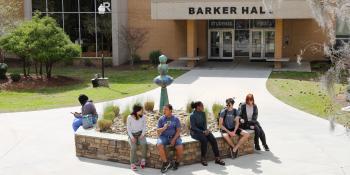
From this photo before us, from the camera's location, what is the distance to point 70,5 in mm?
34125

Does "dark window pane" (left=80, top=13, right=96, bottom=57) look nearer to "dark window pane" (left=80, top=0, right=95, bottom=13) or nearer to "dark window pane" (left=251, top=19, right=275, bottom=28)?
"dark window pane" (left=80, top=0, right=95, bottom=13)

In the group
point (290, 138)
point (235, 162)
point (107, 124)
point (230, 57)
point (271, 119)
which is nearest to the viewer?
point (235, 162)

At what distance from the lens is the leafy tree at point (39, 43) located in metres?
25.0

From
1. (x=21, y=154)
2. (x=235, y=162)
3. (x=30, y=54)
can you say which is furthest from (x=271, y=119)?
(x=30, y=54)

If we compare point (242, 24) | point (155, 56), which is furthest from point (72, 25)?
point (242, 24)

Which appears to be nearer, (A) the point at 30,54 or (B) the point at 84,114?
(B) the point at 84,114

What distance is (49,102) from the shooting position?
2064cm

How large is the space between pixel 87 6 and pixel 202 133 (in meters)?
24.2

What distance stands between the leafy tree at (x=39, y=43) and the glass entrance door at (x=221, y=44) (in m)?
12.0

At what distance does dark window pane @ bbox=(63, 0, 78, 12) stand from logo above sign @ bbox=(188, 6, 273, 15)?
815cm

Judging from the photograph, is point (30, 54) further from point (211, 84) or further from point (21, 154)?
point (21, 154)

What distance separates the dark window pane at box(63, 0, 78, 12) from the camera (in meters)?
34.0

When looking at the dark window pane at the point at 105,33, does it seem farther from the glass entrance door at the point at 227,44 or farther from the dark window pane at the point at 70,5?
the glass entrance door at the point at 227,44

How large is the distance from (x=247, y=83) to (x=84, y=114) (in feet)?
43.2
